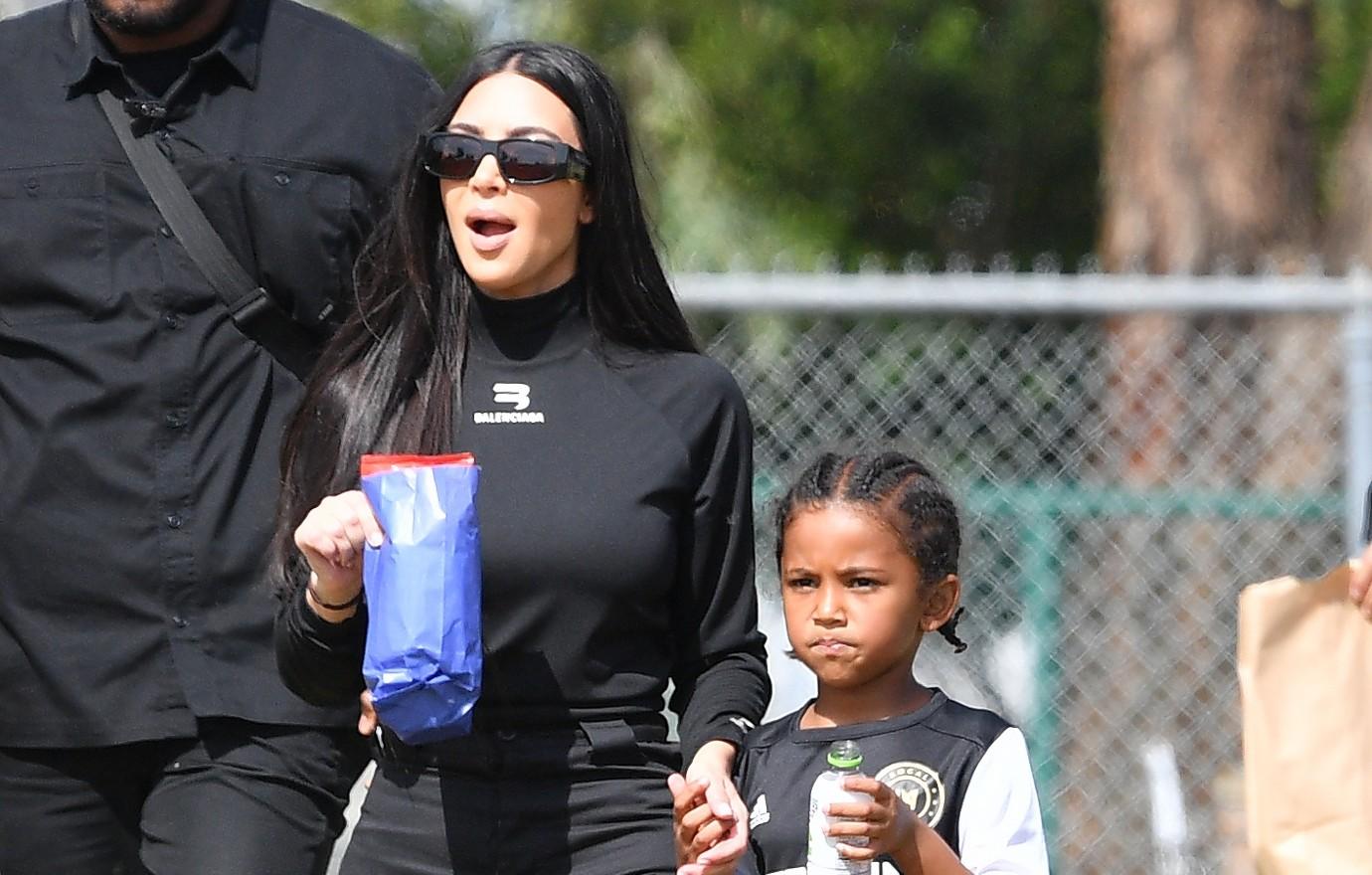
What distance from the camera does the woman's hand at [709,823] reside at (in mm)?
2877

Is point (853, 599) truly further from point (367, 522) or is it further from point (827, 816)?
point (367, 522)

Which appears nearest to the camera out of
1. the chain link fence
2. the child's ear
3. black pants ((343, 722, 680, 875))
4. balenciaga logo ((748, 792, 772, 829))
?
black pants ((343, 722, 680, 875))

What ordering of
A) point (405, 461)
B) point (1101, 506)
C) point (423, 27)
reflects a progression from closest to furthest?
point (405, 461)
point (1101, 506)
point (423, 27)

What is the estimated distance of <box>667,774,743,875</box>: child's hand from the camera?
2.88 meters

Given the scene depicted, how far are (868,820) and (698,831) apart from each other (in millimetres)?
220

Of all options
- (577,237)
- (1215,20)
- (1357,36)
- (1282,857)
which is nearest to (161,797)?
(577,237)

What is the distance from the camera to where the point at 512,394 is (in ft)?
10.6

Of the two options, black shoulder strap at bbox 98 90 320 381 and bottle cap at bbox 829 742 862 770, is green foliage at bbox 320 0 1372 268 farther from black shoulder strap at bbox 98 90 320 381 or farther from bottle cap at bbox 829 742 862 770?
bottle cap at bbox 829 742 862 770

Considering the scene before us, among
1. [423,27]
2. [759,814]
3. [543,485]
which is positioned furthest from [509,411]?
[423,27]

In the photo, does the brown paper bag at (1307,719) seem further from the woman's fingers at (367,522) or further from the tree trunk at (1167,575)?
the tree trunk at (1167,575)

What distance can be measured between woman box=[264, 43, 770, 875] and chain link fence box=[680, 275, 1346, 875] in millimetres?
2424

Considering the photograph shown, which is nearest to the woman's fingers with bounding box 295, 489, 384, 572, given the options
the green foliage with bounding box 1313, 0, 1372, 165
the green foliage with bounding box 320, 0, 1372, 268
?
→ the green foliage with bounding box 320, 0, 1372, 268

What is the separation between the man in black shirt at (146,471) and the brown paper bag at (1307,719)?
1396mm

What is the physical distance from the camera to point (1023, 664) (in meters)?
5.91
